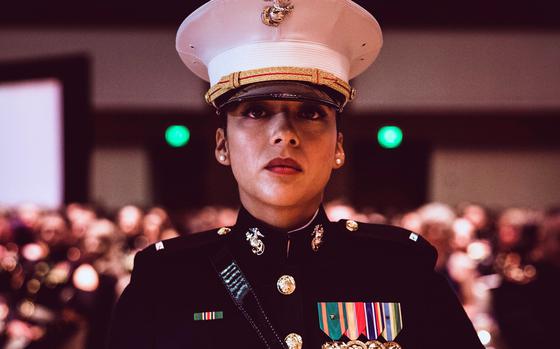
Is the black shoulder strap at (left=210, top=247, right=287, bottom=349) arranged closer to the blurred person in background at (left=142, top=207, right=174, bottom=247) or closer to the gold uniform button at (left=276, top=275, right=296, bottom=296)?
the gold uniform button at (left=276, top=275, right=296, bottom=296)

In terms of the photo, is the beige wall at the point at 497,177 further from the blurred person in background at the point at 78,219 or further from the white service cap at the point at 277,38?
the white service cap at the point at 277,38

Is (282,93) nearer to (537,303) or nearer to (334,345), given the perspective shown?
(334,345)

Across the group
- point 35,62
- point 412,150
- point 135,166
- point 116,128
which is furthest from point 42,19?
point 412,150

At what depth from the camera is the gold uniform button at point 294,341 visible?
127cm

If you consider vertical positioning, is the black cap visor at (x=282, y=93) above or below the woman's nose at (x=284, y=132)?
above

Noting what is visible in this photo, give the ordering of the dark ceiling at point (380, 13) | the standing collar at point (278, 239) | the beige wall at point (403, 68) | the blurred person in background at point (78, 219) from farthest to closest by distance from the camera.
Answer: the beige wall at point (403, 68), the dark ceiling at point (380, 13), the blurred person in background at point (78, 219), the standing collar at point (278, 239)

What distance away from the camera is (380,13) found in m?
11.9

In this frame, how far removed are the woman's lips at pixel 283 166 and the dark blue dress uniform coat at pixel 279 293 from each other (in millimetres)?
173

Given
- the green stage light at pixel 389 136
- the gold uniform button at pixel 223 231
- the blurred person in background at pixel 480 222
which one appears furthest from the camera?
the blurred person in background at pixel 480 222

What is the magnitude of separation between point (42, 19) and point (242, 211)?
13067mm

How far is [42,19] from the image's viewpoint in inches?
515

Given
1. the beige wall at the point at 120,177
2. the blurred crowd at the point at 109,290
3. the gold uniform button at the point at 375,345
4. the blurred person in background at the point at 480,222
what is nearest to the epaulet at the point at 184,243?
the gold uniform button at the point at 375,345

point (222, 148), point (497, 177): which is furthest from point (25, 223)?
point (497, 177)

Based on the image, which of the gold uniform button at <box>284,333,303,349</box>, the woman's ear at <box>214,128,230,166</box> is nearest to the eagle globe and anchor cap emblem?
the woman's ear at <box>214,128,230,166</box>
